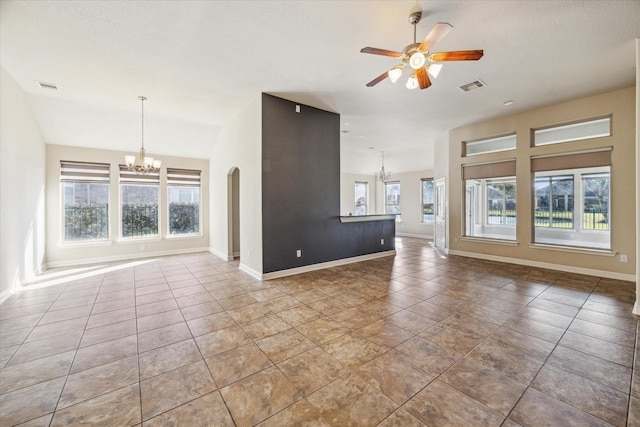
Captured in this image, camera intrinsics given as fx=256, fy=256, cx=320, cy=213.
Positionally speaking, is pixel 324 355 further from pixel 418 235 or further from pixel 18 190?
pixel 418 235

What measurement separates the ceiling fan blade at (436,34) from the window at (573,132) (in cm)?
465

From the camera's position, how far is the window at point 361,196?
12.0m

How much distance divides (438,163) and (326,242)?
4.57 metres

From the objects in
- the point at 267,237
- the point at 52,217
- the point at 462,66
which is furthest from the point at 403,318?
the point at 52,217

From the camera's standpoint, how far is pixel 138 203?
22.3 ft

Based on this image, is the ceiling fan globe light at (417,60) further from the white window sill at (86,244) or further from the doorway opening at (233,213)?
the white window sill at (86,244)

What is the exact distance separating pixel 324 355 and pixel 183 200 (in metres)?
Result: 6.68

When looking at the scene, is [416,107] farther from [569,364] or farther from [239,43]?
[569,364]

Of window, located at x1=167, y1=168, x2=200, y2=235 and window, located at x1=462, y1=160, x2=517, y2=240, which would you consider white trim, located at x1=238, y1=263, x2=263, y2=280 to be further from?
window, located at x1=462, y1=160, x2=517, y2=240

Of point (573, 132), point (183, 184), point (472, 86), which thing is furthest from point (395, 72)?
point (183, 184)

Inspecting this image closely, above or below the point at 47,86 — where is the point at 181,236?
below

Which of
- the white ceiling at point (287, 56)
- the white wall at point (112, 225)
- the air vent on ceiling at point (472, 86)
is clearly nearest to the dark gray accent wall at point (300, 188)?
the white ceiling at point (287, 56)

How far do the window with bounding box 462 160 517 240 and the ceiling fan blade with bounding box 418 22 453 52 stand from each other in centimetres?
488

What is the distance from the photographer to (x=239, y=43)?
3.09 metres
